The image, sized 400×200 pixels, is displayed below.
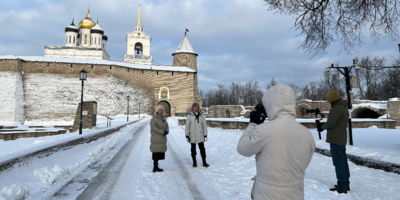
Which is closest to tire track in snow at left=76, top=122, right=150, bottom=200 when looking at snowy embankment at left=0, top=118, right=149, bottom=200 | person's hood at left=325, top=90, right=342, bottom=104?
snowy embankment at left=0, top=118, right=149, bottom=200

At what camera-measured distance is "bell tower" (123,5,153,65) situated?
176 ft

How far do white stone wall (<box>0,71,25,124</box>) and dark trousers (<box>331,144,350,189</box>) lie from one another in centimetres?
4467

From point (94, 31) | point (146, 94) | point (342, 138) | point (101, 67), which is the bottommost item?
point (342, 138)

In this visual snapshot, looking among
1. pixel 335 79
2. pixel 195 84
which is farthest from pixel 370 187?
pixel 195 84

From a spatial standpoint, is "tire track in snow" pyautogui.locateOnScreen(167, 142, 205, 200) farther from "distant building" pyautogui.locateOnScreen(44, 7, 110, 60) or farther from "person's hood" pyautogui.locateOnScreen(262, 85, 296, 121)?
"distant building" pyautogui.locateOnScreen(44, 7, 110, 60)

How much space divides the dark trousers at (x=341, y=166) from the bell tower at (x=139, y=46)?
174 ft

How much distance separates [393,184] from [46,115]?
147 feet

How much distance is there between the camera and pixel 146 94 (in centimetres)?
4700

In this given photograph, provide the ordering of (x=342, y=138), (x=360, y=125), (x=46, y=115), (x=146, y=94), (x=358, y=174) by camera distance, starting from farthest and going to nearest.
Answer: (x=146, y=94), (x=46, y=115), (x=360, y=125), (x=358, y=174), (x=342, y=138)

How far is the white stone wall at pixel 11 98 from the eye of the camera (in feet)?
121

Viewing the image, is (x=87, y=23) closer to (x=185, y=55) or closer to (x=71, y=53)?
(x=71, y=53)

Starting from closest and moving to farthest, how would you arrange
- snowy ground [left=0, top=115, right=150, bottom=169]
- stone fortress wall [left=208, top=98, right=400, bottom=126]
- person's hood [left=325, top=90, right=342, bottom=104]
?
person's hood [left=325, top=90, right=342, bottom=104]
snowy ground [left=0, top=115, right=150, bottom=169]
stone fortress wall [left=208, top=98, right=400, bottom=126]

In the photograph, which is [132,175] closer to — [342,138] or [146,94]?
[342,138]

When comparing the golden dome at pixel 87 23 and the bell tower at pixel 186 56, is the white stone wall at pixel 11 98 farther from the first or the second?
the bell tower at pixel 186 56
